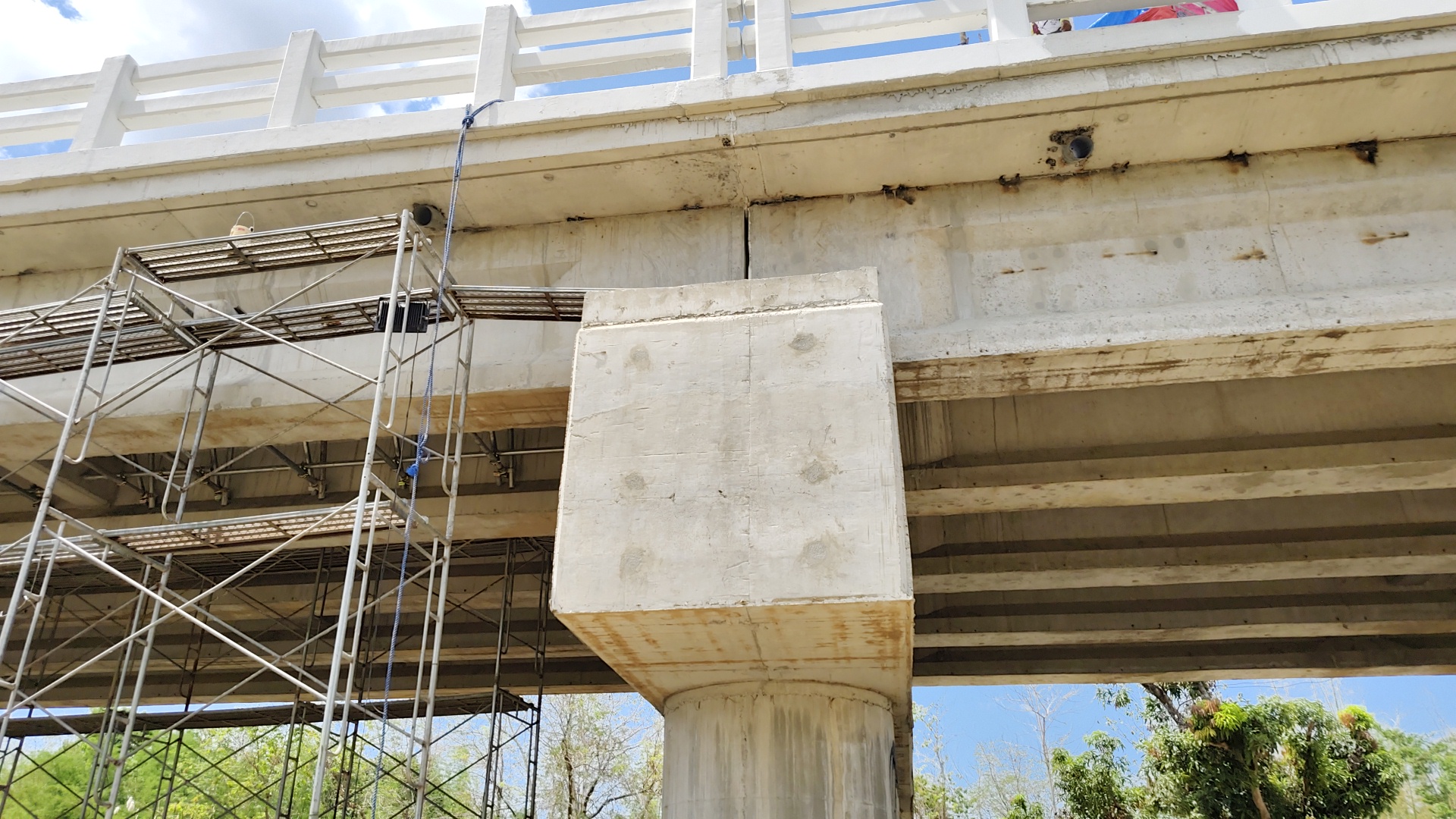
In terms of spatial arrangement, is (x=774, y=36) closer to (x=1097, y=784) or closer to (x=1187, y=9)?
(x=1187, y=9)

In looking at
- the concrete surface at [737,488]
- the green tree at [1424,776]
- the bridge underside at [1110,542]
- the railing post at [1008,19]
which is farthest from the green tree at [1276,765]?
the railing post at [1008,19]

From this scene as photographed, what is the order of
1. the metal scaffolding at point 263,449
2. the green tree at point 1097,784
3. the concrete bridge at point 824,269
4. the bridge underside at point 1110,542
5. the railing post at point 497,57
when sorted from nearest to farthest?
the concrete bridge at point 824,269 → the metal scaffolding at point 263,449 → the railing post at point 497,57 → the bridge underside at point 1110,542 → the green tree at point 1097,784

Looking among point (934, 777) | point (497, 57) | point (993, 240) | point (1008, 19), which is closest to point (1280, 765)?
point (993, 240)

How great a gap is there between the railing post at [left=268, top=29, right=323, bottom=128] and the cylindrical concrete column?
6.09m

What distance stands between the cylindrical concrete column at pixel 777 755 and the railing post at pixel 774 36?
5039 mm

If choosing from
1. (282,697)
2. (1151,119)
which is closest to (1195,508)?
(1151,119)

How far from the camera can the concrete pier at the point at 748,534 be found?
5.99 meters

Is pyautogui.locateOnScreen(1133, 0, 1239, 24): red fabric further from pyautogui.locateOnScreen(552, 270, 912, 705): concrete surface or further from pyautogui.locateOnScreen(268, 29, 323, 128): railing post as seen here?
pyautogui.locateOnScreen(268, 29, 323, 128): railing post

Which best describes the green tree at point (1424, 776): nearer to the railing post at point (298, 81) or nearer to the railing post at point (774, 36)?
the railing post at point (774, 36)

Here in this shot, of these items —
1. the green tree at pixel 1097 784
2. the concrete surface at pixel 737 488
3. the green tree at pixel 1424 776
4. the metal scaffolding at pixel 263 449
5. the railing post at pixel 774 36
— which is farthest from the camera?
the green tree at pixel 1424 776

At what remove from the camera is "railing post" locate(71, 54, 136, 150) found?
8.71 meters

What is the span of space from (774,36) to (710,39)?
1.81 ft

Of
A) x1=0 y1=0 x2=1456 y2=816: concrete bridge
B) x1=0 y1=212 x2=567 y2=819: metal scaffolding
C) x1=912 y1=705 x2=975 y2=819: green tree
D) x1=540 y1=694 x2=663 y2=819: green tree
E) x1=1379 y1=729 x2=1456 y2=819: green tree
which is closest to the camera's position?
x1=0 y1=0 x2=1456 y2=816: concrete bridge

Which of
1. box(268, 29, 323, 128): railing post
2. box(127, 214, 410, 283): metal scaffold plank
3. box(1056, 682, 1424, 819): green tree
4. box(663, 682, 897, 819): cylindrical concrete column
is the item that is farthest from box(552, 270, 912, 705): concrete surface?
box(1056, 682, 1424, 819): green tree
